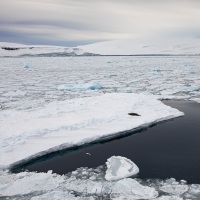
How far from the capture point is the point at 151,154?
4.16 metres

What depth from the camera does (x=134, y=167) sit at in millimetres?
3570

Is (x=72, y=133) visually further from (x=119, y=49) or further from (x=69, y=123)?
(x=119, y=49)

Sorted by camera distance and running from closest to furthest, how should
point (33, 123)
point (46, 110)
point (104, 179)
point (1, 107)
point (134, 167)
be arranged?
point (104, 179), point (134, 167), point (33, 123), point (46, 110), point (1, 107)

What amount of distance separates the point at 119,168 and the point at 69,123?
72.4 inches

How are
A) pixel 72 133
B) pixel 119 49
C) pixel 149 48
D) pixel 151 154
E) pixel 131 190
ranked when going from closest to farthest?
pixel 131 190 → pixel 151 154 → pixel 72 133 → pixel 149 48 → pixel 119 49

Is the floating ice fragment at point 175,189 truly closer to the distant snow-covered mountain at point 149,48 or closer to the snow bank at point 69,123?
the snow bank at point 69,123

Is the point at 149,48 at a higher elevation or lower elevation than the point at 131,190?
higher

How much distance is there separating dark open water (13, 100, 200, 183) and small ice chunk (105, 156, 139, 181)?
11 cm

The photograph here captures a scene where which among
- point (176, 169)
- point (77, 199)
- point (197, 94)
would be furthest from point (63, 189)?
point (197, 94)

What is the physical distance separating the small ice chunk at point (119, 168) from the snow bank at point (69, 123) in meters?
0.78

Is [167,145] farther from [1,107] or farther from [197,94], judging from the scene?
[197,94]

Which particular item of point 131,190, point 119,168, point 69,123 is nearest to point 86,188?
point 131,190

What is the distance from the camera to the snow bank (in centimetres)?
408

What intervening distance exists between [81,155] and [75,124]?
1.03 m
